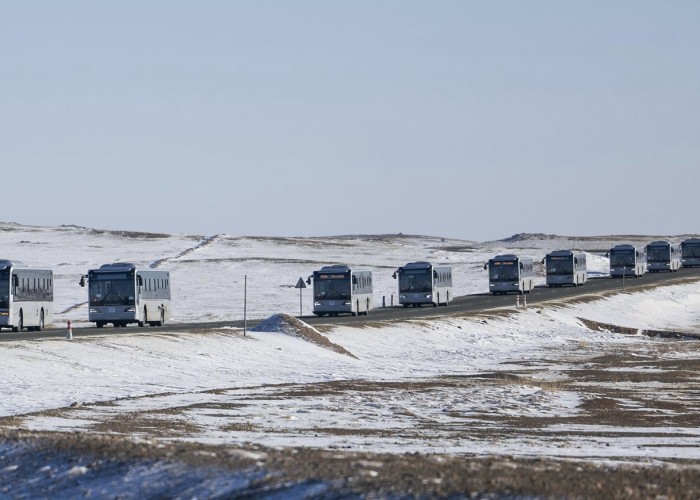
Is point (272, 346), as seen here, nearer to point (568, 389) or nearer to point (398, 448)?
point (568, 389)

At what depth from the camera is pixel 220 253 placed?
153 m

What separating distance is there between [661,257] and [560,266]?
1049 inches

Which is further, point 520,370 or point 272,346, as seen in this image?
point 272,346

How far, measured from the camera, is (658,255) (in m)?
134

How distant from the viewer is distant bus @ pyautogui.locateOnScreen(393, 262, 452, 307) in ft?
277

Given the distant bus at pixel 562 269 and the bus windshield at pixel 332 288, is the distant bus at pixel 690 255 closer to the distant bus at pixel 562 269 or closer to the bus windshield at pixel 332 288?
the distant bus at pixel 562 269

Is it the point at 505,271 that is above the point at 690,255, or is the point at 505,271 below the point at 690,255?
below

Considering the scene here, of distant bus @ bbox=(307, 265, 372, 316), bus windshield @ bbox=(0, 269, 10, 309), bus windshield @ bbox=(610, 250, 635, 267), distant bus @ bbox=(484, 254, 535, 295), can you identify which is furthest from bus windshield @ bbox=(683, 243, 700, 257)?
bus windshield @ bbox=(0, 269, 10, 309)

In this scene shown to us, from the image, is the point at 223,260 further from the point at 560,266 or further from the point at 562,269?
the point at 562,269

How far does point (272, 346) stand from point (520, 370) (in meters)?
8.90

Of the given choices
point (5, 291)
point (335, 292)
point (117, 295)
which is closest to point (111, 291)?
point (117, 295)

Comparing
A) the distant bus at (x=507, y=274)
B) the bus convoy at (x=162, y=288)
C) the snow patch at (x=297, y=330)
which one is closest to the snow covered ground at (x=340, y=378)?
the snow patch at (x=297, y=330)

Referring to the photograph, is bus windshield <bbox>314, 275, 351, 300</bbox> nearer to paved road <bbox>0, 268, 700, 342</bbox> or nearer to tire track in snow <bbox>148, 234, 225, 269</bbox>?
paved road <bbox>0, 268, 700, 342</bbox>

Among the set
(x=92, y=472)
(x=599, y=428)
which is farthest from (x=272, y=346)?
(x=92, y=472)
